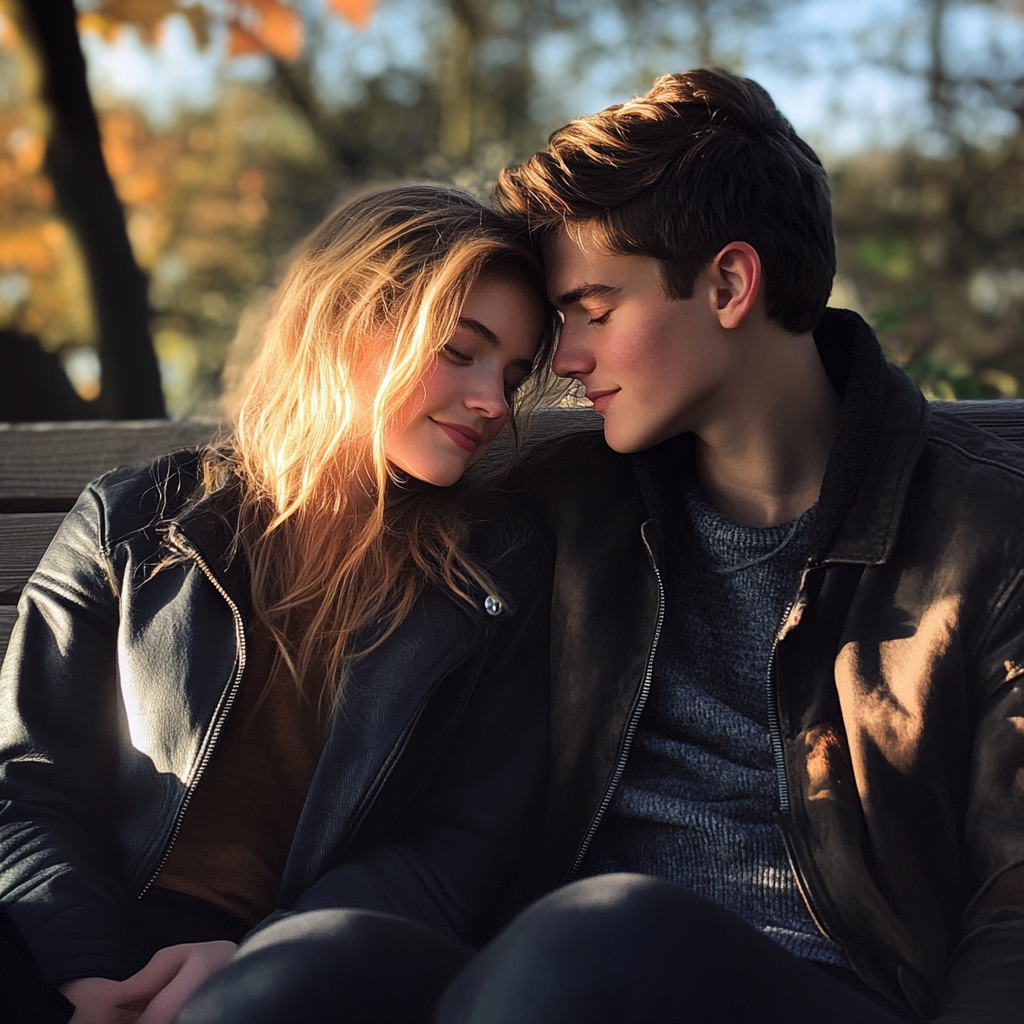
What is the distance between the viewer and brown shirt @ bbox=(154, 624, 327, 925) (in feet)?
7.47

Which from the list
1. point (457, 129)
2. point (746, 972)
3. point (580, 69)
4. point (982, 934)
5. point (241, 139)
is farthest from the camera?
point (241, 139)

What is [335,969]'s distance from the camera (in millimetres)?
1596

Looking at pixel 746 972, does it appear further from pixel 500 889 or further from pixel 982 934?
pixel 500 889

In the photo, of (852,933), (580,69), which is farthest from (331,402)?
(580,69)

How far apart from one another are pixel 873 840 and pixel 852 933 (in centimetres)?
16

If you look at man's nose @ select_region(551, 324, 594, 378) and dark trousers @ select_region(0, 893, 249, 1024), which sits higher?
man's nose @ select_region(551, 324, 594, 378)

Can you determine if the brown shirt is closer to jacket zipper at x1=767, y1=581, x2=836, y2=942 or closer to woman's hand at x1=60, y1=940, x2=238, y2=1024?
woman's hand at x1=60, y1=940, x2=238, y2=1024

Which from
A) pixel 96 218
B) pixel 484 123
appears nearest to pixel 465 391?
pixel 96 218

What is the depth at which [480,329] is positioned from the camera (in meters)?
2.42

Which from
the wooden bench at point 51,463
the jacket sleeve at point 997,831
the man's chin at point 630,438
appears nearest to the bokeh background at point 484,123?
the wooden bench at point 51,463

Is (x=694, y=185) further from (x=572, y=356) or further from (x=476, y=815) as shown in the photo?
(x=476, y=815)

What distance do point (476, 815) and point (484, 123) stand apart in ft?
42.5

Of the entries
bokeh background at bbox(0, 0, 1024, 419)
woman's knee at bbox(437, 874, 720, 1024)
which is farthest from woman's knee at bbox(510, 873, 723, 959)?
bokeh background at bbox(0, 0, 1024, 419)

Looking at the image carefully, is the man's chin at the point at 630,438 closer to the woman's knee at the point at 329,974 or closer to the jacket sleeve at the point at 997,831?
the jacket sleeve at the point at 997,831
